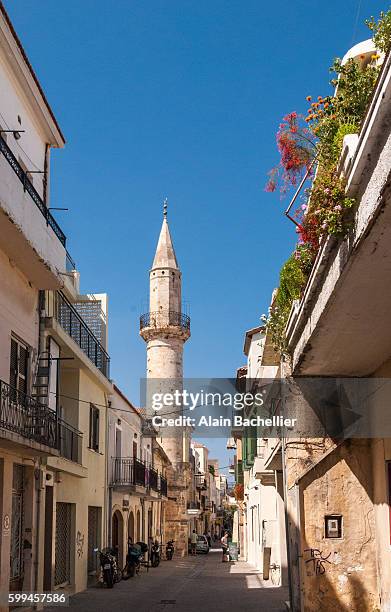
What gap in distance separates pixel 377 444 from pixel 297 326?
85.1 inches

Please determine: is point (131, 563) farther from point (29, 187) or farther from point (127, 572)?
point (29, 187)

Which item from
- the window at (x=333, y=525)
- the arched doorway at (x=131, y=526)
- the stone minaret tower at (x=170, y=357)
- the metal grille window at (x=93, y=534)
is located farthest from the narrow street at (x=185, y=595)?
the stone minaret tower at (x=170, y=357)

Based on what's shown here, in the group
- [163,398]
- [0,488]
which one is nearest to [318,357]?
[0,488]

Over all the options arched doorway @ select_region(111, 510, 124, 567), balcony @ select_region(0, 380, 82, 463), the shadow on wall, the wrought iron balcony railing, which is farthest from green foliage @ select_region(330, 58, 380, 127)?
arched doorway @ select_region(111, 510, 124, 567)

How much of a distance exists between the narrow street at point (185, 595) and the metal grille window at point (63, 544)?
636mm

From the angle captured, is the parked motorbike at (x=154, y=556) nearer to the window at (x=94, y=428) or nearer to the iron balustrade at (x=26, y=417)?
the window at (x=94, y=428)

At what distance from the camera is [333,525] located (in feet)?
36.4

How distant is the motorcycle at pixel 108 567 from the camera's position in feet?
68.9

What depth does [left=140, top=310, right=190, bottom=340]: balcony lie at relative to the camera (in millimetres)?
46500

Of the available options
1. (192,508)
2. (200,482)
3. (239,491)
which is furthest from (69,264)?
(200,482)

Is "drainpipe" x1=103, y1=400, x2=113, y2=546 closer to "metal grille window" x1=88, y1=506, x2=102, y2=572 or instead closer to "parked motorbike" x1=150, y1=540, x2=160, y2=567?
"metal grille window" x1=88, y1=506, x2=102, y2=572

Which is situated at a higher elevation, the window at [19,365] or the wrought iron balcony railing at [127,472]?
the window at [19,365]

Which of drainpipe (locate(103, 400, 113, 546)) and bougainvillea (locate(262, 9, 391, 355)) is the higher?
bougainvillea (locate(262, 9, 391, 355))

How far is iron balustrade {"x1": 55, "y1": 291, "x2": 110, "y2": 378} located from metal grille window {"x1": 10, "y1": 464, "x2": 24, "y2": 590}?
4288 millimetres
